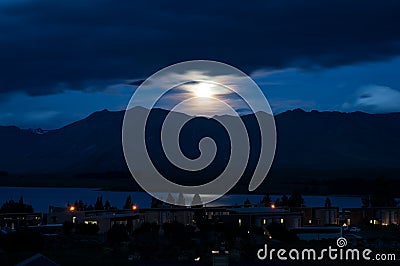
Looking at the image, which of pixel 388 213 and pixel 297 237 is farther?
pixel 388 213

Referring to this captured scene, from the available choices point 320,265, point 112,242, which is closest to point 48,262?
point 320,265

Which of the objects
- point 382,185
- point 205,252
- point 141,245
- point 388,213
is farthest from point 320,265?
point 382,185

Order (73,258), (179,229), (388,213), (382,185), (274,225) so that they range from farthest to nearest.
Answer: (382,185)
(388,213)
(274,225)
(179,229)
(73,258)

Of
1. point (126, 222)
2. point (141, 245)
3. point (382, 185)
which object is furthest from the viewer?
point (382, 185)

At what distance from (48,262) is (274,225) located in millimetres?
31265

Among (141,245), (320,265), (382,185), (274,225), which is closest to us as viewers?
(320,265)

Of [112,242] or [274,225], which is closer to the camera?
[112,242]

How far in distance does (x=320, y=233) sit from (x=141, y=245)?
1641 centimetres

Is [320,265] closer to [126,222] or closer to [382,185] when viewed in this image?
[126,222]

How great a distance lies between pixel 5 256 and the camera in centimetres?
3812

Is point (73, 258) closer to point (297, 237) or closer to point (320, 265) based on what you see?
point (320, 265)

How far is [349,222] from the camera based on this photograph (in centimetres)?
7919

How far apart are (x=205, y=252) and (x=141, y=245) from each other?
196 inches

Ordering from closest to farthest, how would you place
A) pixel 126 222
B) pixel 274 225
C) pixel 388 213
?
pixel 274 225 < pixel 126 222 < pixel 388 213
